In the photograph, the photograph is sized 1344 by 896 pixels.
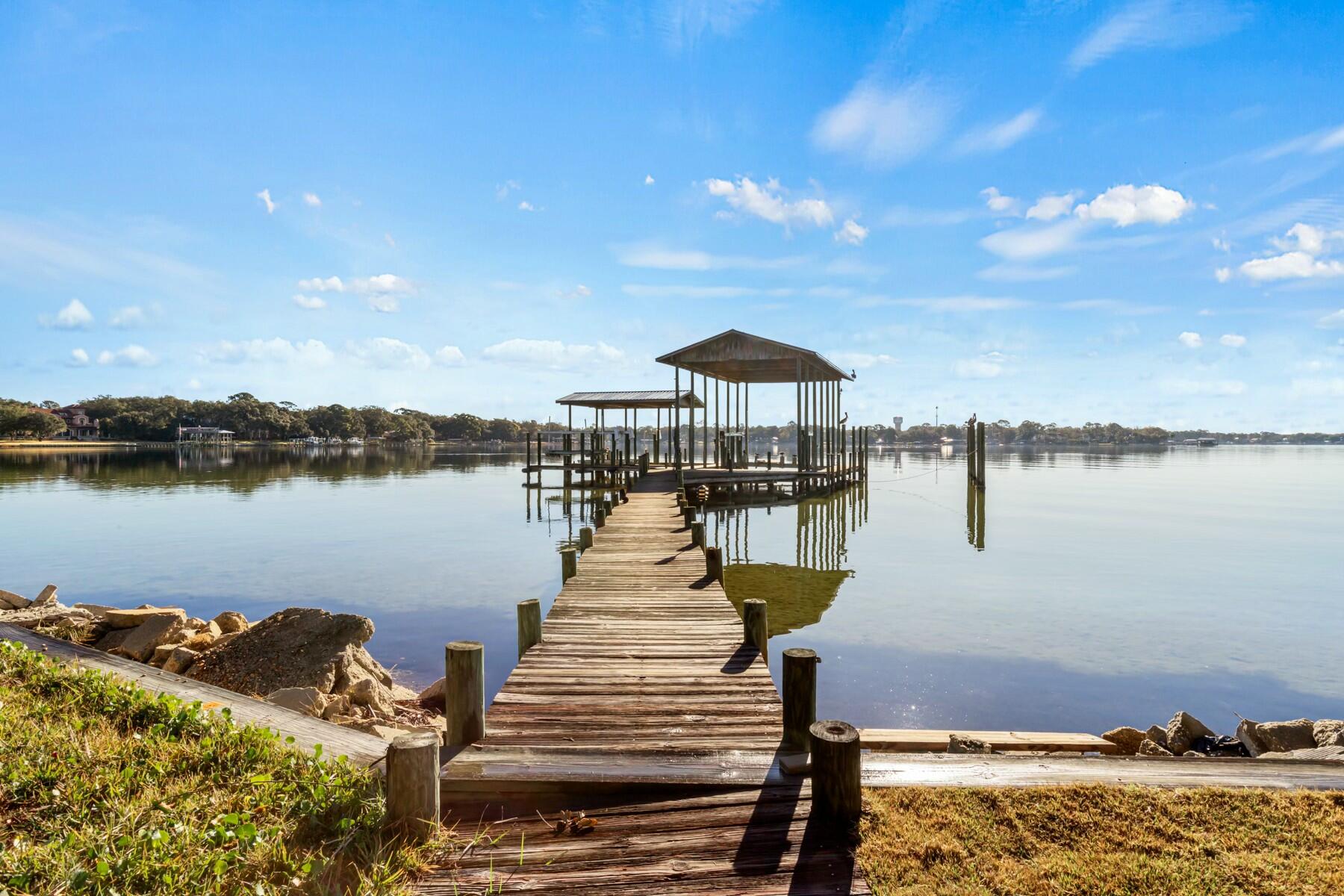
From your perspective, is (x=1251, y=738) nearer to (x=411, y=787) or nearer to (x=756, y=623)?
(x=756, y=623)

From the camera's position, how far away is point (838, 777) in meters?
3.81

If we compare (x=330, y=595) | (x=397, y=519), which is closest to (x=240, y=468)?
(x=397, y=519)

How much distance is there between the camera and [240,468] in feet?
184

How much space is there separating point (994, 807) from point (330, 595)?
13977 millimetres

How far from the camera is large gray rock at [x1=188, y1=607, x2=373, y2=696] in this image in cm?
829

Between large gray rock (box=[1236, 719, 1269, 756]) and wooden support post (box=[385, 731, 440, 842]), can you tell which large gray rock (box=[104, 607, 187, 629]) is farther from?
large gray rock (box=[1236, 719, 1269, 756])

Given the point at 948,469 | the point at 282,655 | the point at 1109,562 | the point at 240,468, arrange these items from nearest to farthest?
1. the point at 282,655
2. the point at 1109,562
3. the point at 240,468
4. the point at 948,469

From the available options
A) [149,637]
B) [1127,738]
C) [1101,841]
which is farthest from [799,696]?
[149,637]

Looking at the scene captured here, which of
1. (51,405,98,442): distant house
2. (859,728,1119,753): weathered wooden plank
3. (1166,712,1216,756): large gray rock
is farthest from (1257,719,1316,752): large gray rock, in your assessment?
(51,405,98,442): distant house

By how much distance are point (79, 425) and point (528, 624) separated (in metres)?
159

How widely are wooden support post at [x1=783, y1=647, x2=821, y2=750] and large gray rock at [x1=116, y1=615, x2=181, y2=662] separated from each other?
9.16 m

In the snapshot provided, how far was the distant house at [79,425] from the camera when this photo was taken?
12225 cm

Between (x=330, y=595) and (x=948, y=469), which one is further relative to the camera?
(x=948, y=469)

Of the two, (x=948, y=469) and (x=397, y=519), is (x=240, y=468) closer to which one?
(x=397, y=519)
